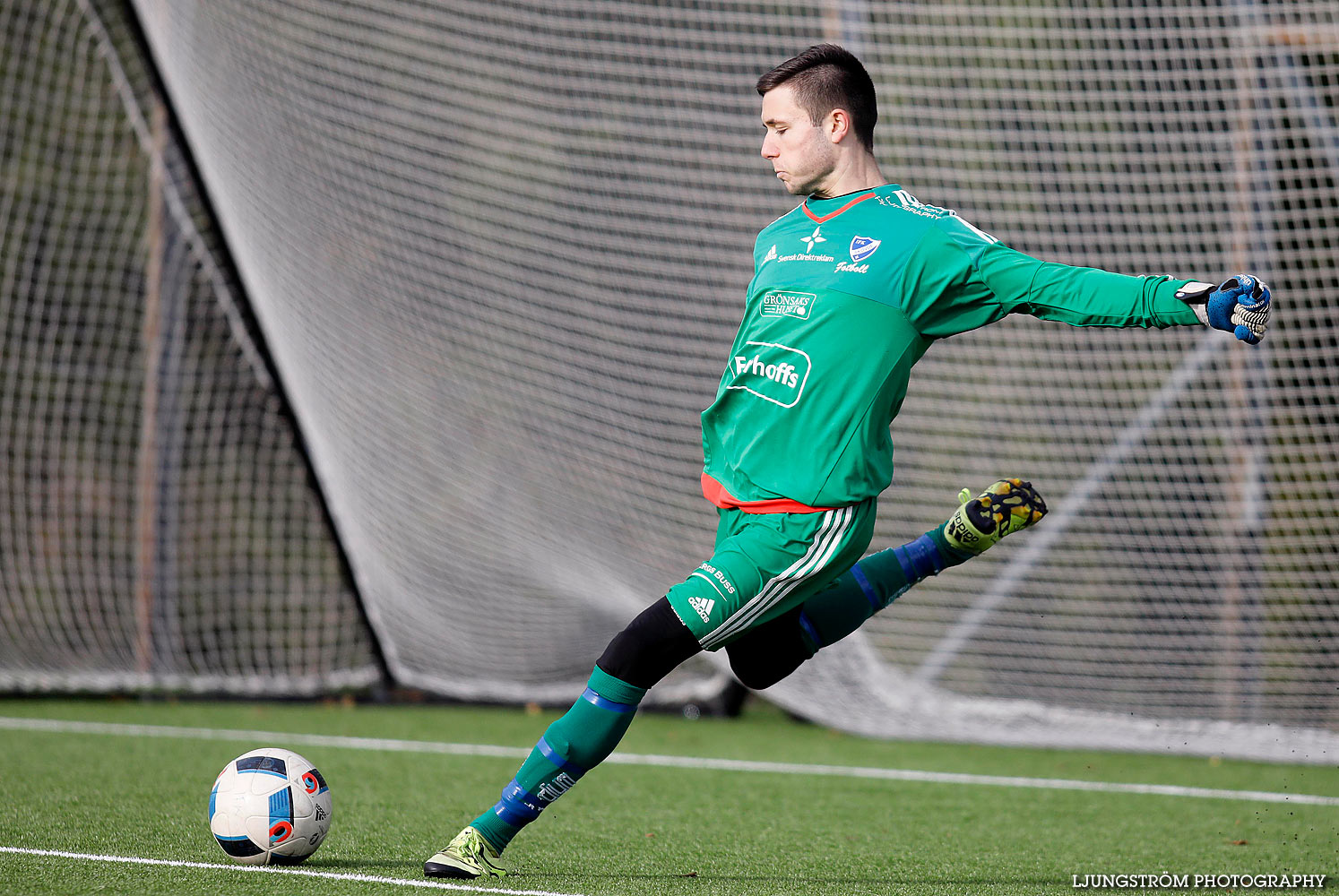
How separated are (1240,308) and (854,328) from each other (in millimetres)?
764

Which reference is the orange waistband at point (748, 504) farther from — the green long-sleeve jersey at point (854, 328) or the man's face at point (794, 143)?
the man's face at point (794, 143)

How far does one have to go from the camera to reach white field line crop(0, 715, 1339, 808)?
4.92m

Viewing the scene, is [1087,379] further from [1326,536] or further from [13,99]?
[13,99]

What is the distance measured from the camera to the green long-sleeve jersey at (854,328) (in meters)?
2.88

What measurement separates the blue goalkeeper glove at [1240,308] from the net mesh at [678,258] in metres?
3.72

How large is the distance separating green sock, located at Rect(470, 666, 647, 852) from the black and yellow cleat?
953 mm

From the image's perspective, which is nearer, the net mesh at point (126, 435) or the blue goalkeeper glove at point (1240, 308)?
the blue goalkeeper glove at point (1240, 308)

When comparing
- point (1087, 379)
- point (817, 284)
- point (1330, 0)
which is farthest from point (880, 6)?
point (817, 284)

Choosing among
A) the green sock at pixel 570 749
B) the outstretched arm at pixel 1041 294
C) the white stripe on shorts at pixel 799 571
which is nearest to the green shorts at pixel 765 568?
the white stripe on shorts at pixel 799 571

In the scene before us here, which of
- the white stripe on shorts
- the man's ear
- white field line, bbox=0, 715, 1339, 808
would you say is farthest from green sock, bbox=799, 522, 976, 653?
white field line, bbox=0, 715, 1339, 808

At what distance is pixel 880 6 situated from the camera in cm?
630

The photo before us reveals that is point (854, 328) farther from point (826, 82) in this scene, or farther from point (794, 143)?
point (826, 82)

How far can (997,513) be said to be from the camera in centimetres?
324

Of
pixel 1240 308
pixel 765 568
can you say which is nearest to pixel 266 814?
pixel 765 568
